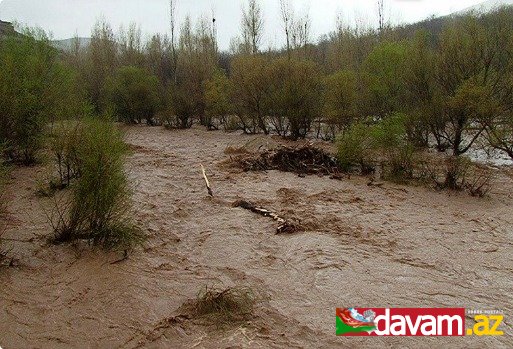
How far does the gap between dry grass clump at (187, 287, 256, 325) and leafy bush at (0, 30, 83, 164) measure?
8487mm

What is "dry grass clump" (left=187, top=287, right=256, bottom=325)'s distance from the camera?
5805mm

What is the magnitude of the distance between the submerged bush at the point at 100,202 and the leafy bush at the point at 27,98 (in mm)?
5236

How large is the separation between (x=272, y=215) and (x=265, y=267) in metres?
2.63

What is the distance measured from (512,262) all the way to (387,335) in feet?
12.1

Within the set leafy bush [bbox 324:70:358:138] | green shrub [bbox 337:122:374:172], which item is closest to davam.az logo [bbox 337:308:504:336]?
green shrub [bbox 337:122:374:172]

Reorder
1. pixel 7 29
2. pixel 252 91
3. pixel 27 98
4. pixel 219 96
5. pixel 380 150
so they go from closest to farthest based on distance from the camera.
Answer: pixel 27 98 < pixel 380 150 < pixel 7 29 < pixel 252 91 < pixel 219 96

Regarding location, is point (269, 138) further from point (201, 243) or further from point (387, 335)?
point (387, 335)

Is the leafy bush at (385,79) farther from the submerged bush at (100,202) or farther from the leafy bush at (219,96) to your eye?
the submerged bush at (100,202)

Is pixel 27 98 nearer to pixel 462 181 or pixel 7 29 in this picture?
pixel 7 29

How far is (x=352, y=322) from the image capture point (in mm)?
5852

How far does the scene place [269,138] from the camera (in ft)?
73.0

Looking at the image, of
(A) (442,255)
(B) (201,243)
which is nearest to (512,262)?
(A) (442,255)

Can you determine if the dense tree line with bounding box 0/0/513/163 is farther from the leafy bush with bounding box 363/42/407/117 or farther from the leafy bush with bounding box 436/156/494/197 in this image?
the leafy bush with bounding box 436/156/494/197

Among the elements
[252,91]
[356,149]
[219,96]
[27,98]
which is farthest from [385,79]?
[27,98]
